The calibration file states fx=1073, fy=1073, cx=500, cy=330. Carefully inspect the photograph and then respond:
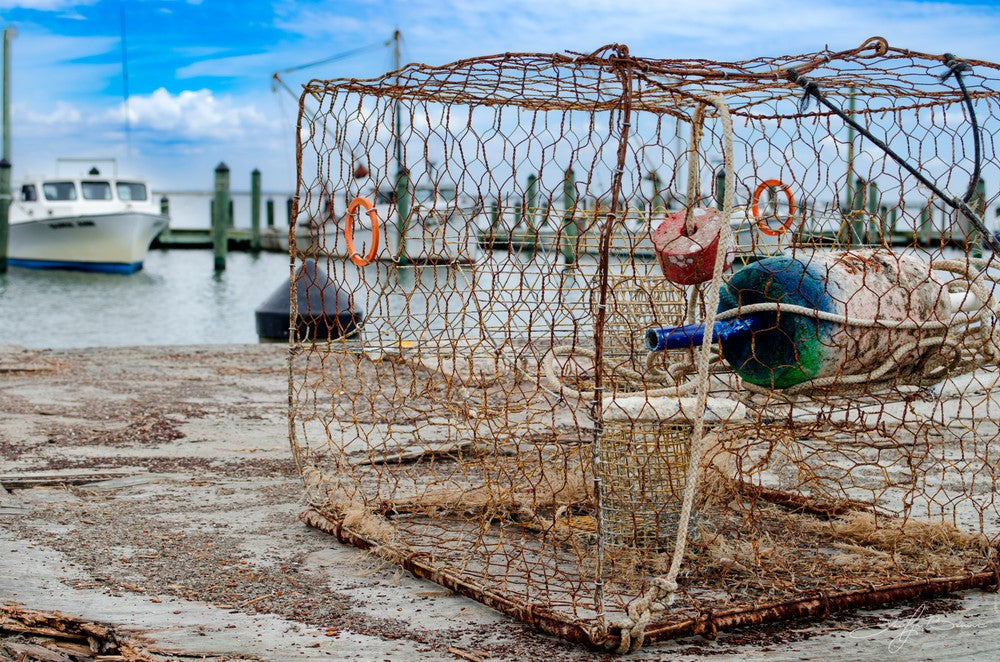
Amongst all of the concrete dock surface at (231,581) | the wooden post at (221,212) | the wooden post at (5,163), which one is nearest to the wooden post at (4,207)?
the wooden post at (5,163)

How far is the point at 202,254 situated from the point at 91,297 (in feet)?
56.7

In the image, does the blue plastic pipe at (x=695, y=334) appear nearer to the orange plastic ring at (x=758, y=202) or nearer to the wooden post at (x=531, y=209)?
the orange plastic ring at (x=758, y=202)

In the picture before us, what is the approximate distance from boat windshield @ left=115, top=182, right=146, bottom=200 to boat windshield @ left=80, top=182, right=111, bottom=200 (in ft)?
0.91

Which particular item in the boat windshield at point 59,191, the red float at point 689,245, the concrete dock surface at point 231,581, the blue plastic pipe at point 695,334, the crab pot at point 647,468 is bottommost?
the concrete dock surface at point 231,581

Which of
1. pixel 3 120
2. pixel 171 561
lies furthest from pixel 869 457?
pixel 3 120

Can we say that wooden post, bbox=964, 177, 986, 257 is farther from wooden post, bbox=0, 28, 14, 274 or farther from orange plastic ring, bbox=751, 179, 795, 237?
wooden post, bbox=0, 28, 14, 274

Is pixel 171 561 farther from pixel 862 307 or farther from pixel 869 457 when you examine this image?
pixel 869 457

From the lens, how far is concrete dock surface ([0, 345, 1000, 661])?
10.2 ft

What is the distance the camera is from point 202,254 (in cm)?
4341

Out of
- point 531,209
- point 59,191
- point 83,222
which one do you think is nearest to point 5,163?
point 59,191

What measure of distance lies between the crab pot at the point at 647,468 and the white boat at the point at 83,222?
1071 inches

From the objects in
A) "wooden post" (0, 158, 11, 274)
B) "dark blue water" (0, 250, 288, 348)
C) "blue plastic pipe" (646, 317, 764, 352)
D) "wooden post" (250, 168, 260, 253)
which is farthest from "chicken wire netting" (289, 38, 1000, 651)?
"wooden post" (250, 168, 260, 253)

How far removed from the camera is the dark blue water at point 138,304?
62.1ft

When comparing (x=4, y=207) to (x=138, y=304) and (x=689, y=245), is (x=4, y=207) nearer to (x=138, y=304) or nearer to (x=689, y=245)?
(x=138, y=304)
